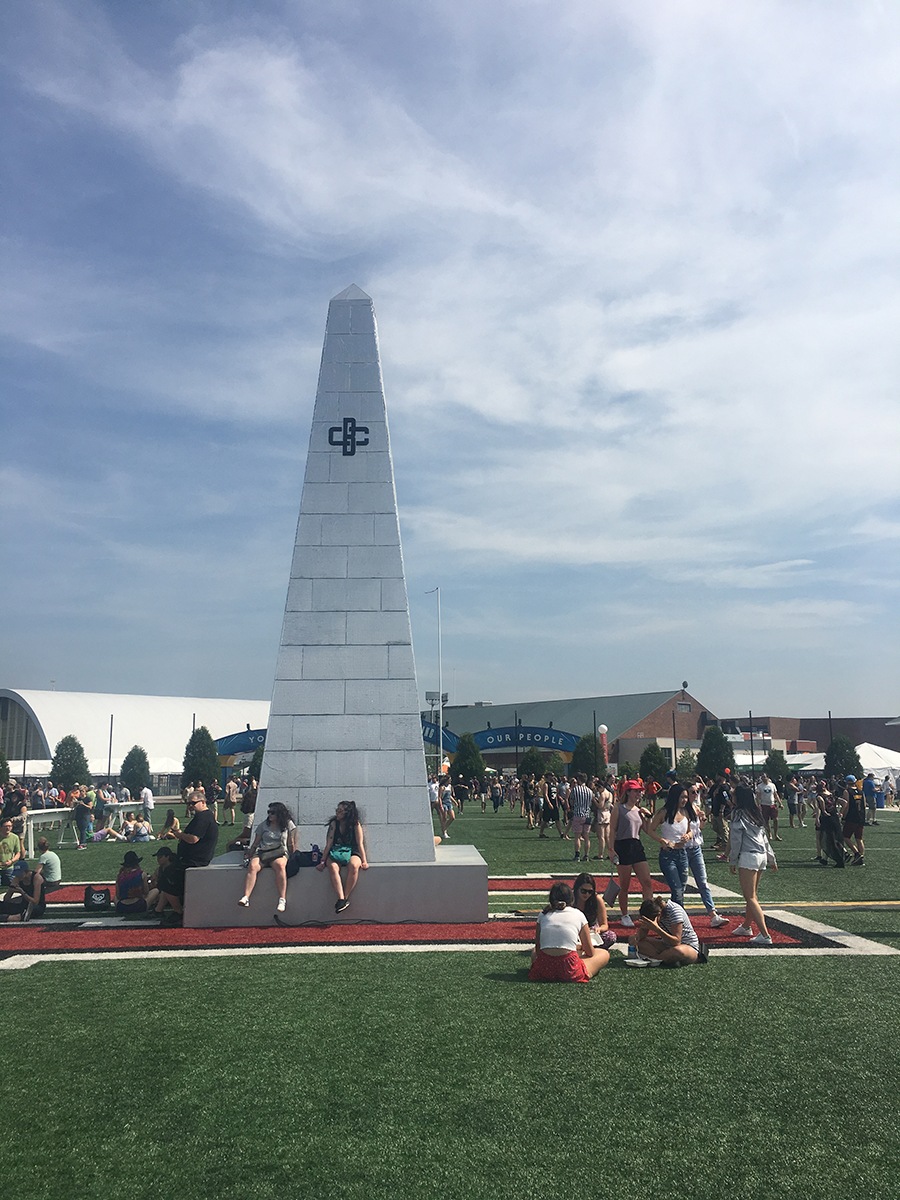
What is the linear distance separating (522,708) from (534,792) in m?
57.7

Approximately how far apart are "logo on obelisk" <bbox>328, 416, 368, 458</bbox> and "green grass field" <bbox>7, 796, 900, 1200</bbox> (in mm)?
6549

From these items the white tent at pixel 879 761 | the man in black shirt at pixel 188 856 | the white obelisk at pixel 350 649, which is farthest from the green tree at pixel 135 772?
the white obelisk at pixel 350 649

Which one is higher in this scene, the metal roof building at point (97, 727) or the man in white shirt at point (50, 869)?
the metal roof building at point (97, 727)

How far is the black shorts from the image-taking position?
35.1 ft

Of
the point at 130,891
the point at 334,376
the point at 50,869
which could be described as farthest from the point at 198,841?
the point at 334,376

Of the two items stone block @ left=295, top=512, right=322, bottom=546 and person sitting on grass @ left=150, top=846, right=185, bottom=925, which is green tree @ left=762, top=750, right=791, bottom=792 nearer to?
stone block @ left=295, top=512, right=322, bottom=546

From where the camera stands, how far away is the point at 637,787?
1157cm

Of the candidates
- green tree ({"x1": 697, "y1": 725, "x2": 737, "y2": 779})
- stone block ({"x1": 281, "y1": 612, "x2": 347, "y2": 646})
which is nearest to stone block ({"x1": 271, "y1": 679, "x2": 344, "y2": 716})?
stone block ({"x1": 281, "y1": 612, "x2": 347, "y2": 646})

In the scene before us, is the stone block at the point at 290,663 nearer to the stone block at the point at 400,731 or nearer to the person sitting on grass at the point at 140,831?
the stone block at the point at 400,731

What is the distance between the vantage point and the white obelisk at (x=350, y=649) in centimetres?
1156

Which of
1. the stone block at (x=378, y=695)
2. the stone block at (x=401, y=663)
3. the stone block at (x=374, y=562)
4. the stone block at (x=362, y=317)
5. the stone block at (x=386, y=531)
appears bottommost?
the stone block at (x=378, y=695)

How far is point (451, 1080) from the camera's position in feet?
17.6

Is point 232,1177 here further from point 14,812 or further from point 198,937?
point 14,812

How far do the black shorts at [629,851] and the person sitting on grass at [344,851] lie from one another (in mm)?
2899
